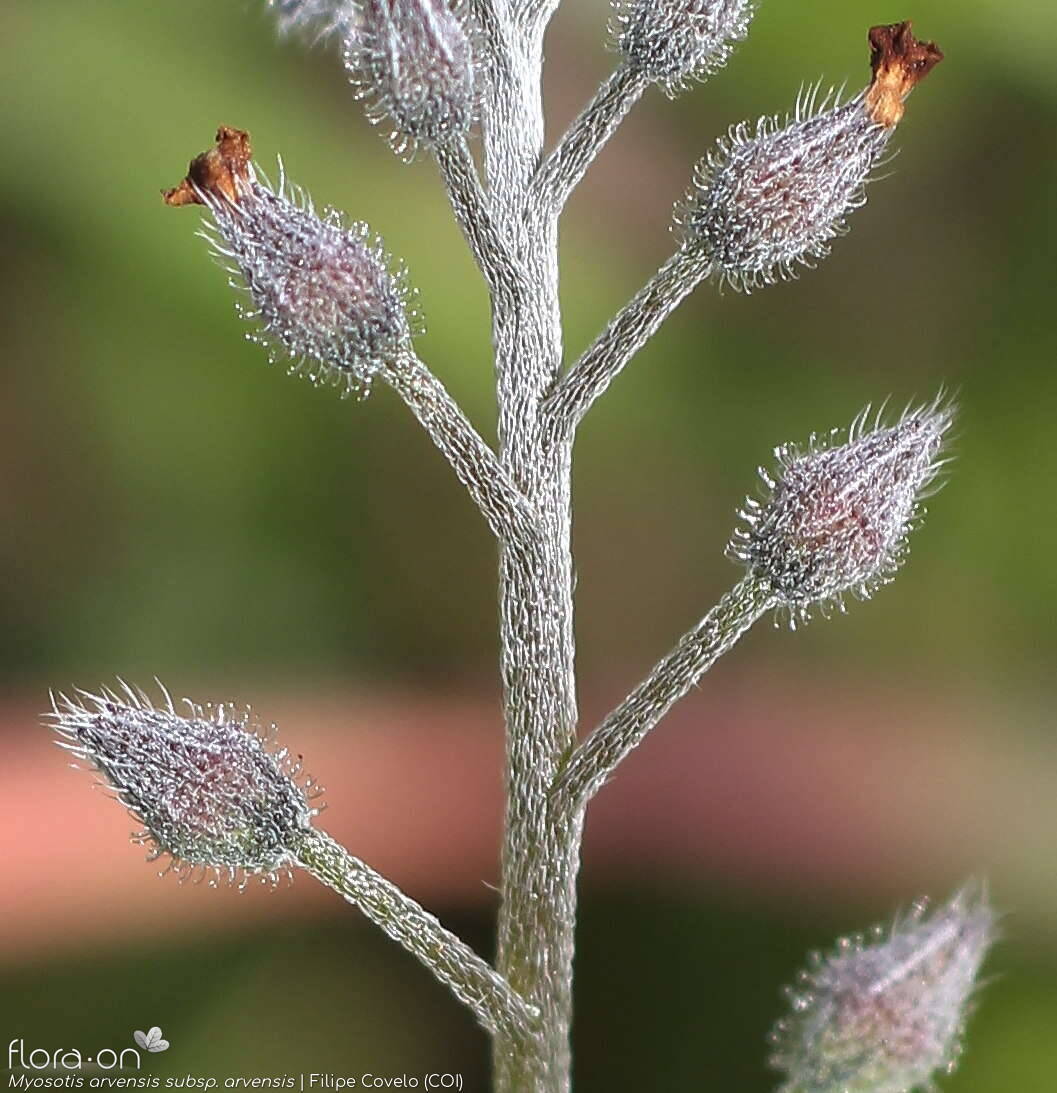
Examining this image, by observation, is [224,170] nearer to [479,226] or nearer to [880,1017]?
[479,226]

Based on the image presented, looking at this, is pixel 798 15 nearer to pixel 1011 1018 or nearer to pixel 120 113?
pixel 120 113

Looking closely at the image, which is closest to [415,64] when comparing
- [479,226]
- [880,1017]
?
[479,226]

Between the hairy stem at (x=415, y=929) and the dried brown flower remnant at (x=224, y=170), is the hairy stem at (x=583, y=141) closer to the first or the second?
the dried brown flower remnant at (x=224, y=170)

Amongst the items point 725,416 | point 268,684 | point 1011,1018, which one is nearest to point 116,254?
point 268,684

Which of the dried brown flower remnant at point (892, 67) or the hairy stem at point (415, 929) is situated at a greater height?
the dried brown flower remnant at point (892, 67)

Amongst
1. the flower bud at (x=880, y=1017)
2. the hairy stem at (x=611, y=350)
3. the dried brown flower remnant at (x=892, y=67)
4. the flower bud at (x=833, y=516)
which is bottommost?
the flower bud at (x=880, y=1017)

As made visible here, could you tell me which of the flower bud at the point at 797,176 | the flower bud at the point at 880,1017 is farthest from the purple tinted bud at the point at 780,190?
the flower bud at the point at 880,1017
